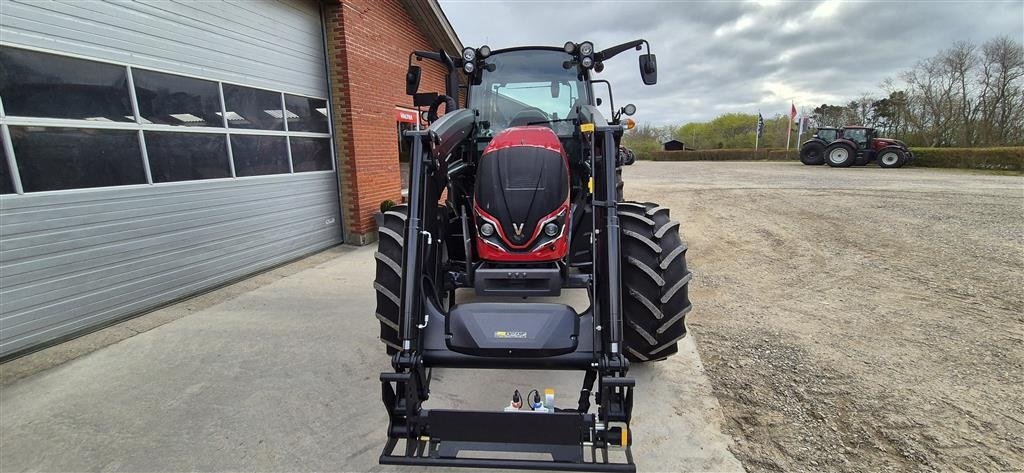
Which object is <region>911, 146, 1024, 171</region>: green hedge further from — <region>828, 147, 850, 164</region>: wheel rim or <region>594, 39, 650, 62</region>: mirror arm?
<region>594, 39, 650, 62</region>: mirror arm

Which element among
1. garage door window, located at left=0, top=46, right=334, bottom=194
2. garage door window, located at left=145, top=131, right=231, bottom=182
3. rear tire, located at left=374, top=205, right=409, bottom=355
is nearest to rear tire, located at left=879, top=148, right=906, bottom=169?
garage door window, located at left=0, top=46, right=334, bottom=194

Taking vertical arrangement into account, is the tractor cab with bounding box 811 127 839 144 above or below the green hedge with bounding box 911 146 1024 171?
above

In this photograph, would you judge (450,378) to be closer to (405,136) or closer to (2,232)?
(405,136)

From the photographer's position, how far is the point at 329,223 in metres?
7.30

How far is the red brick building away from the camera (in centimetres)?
704

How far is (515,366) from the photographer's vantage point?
225cm

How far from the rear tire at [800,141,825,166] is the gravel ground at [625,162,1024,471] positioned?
56.9ft

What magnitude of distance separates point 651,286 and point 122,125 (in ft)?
15.8

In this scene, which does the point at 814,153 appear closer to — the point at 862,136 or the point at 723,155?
the point at 862,136

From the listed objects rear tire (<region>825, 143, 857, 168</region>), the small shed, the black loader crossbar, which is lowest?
the black loader crossbar

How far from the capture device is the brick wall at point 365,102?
704 centimetres

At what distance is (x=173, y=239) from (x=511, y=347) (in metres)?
4.39

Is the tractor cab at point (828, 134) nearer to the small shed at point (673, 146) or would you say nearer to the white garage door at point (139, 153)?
the small shed at point (673, 146)

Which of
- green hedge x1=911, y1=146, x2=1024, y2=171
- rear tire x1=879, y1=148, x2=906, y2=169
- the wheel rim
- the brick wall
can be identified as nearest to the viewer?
the brick wall
